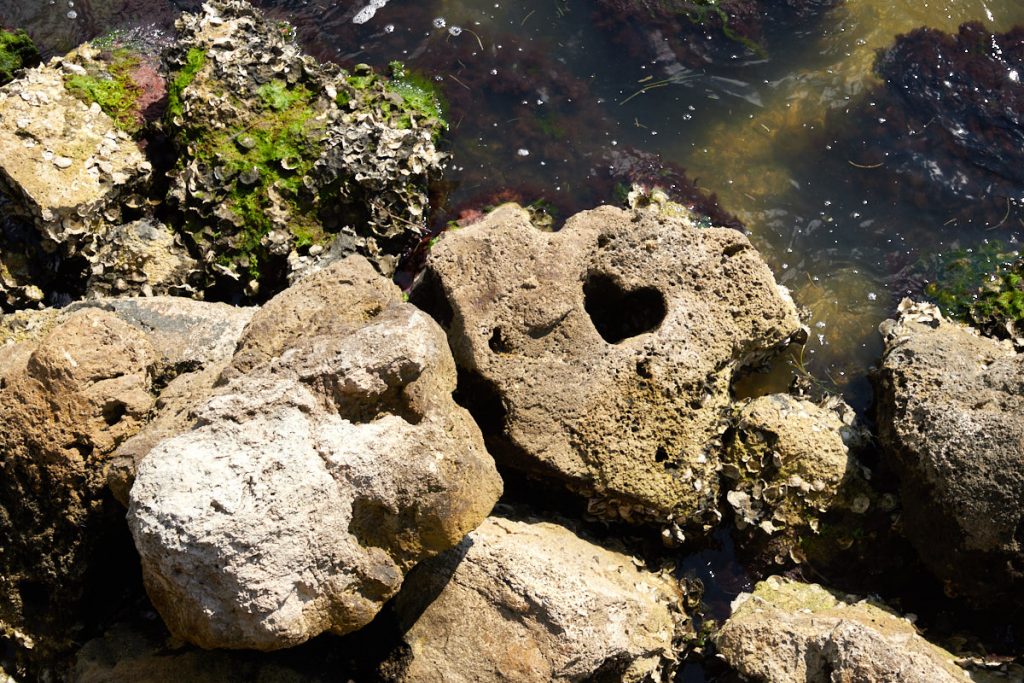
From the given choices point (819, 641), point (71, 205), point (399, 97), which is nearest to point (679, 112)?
point (399, 97)

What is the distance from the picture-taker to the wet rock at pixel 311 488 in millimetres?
3242

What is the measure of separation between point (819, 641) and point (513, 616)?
1.45m

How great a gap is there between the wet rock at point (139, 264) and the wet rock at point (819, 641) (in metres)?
3.77

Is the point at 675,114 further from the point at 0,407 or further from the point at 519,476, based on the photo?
the point at 0,407

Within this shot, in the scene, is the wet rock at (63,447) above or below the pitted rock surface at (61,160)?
below

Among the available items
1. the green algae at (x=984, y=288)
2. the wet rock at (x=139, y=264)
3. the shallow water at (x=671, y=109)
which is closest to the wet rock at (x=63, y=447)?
the wet rock at (x=139, y=264)

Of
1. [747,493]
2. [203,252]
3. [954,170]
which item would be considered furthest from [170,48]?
[954,170]

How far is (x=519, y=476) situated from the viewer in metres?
4.84

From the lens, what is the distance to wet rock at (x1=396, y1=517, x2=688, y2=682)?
4.04 meters

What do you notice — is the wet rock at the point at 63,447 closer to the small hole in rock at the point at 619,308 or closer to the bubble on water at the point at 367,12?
the small hole in rock at the point at 619,308

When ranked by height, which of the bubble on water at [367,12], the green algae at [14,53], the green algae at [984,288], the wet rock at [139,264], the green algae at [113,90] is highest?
the green algae at [14,53]

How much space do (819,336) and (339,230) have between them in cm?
330

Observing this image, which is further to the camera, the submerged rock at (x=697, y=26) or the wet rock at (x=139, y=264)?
the submerged rock at (x=697, y=26)

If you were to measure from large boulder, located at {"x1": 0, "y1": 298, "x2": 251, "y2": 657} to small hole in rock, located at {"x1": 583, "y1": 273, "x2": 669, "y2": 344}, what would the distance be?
1.95 m
